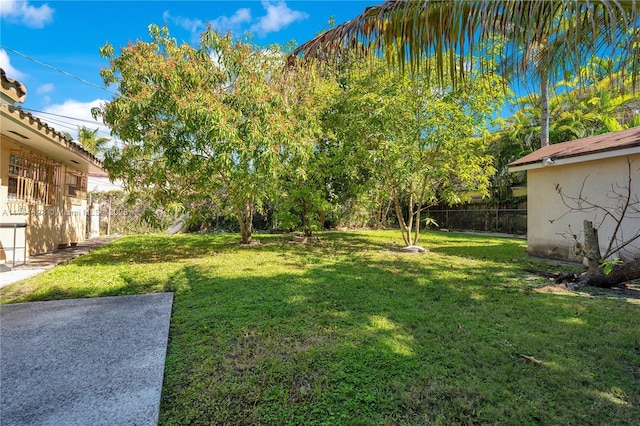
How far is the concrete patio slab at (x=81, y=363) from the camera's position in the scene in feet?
7.57

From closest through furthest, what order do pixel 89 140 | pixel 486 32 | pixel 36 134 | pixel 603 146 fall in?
pixel 486 32 → pixel 36 134 → pixel 603 146 → pixel 89 140

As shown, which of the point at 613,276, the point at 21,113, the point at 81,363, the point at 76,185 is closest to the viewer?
the point at 81,363

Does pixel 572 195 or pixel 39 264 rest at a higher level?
pixel 572 195

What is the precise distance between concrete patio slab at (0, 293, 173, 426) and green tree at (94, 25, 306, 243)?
13.8ft

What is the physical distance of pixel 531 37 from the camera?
2.50m

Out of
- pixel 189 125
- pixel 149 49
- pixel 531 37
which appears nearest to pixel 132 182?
pixel 189 125

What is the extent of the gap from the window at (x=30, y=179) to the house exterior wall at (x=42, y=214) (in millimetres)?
95

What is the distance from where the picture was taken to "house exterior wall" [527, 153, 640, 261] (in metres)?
7.21

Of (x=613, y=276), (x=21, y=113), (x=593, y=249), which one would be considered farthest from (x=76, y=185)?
(x=613, y=276)

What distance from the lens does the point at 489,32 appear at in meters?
2.55

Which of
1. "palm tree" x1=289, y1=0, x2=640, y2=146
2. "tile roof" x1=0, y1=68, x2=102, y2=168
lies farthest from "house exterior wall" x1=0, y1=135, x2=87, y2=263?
"palm tree" x1=289, y1=0, x2=640, y2=146

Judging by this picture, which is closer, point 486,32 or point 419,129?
point 486,32

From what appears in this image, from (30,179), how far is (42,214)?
120 centimetres

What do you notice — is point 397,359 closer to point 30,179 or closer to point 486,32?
point 486,32
